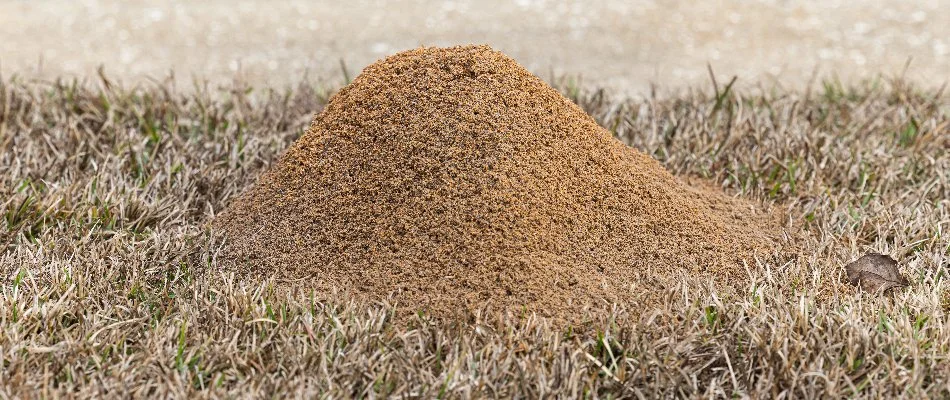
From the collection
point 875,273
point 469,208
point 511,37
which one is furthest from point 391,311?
point 511,37

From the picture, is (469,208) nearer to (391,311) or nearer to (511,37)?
(391,311)

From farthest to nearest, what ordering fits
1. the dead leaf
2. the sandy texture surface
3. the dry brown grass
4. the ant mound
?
the sandy texture surface
the dead leaf
the ant mound
the dry brown grass

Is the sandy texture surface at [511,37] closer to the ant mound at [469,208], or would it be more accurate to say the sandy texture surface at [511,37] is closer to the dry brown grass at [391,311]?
the dry brown grass at [391,311]

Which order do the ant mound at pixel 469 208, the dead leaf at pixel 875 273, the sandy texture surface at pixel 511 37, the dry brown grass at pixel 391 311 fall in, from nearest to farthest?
the dry brown grass at pixel 391 311, the ant mound at pixel 469 208, the dead leaf at pixel 875 273, the sandy texture surface at pixel 511 37

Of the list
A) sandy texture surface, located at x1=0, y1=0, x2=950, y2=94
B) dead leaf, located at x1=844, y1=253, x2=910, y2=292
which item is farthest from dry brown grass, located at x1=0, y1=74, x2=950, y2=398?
sandy texture surface, located at x1=0, y1=0, x2=950, y2=94

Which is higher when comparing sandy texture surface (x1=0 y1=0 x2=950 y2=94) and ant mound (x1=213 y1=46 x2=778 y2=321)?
ant mound (x1=213 y1=46 x2=778 y2=321)

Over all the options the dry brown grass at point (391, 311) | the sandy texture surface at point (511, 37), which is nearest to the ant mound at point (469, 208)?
the dry brown grass at point (391, 311)

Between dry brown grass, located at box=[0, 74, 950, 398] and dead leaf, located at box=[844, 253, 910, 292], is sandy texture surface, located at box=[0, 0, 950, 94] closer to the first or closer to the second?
dry brown grass, located at box=[0, 74, 950, 398]

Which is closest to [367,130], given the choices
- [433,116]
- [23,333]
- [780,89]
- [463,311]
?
[433,116]
